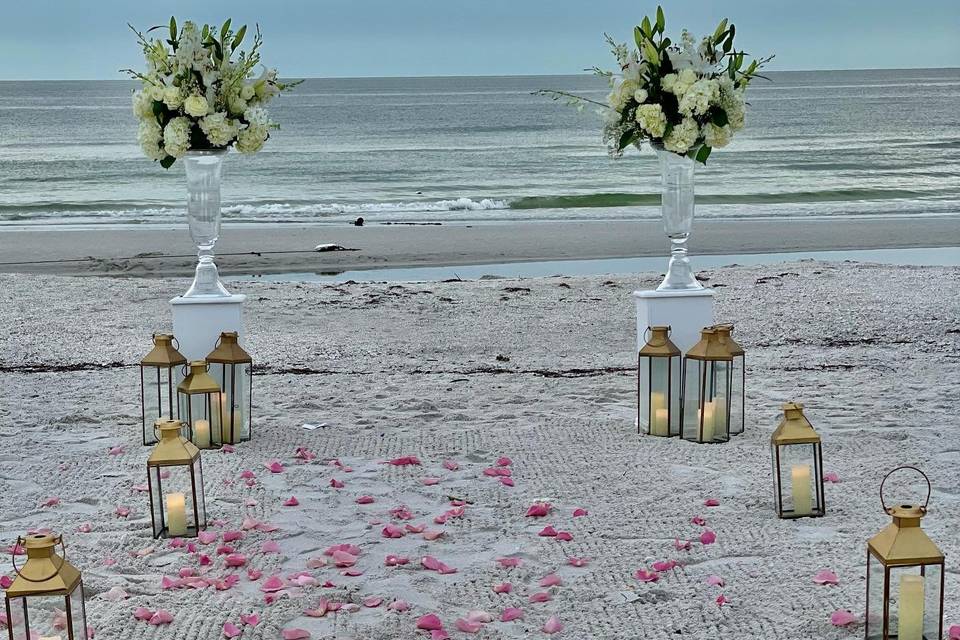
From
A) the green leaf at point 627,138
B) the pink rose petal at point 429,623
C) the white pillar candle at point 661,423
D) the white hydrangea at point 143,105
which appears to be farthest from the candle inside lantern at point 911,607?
the white hydrangea at point 143,105

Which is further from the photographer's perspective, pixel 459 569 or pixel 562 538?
pixel 562 538

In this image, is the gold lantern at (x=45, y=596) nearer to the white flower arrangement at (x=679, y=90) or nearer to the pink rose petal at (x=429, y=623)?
the pink rose petal at (x=429, y=623)

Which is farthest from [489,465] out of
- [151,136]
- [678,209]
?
[151,136]

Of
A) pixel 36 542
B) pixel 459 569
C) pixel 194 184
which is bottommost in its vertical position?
pixel 459 569

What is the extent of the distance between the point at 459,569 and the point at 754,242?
13.2 m

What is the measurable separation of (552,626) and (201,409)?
106 inches

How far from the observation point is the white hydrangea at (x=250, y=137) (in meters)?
5.82

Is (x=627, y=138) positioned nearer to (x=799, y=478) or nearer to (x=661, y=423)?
(x=661, y=423)

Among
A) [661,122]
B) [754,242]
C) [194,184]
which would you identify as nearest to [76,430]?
[194,184]

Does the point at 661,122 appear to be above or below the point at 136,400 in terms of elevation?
above

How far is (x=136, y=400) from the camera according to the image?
22.0 feet

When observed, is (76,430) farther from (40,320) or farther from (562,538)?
(40,320)

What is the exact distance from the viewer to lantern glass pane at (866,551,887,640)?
3330mm

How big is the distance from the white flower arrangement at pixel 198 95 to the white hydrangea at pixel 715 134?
2177mm
